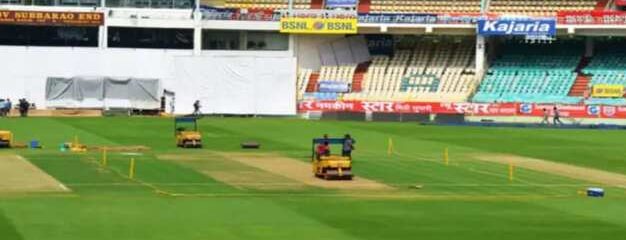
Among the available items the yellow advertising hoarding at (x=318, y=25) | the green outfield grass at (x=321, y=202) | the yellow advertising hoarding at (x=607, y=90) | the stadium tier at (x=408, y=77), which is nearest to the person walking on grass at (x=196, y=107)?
the stadium tier at (x=408, y=77)

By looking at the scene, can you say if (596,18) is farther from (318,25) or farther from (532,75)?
(318,25)

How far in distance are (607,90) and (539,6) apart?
1202 centimetres

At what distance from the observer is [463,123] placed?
8588cm

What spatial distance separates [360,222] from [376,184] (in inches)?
415

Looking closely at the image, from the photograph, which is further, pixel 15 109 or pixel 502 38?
pixel 502 38

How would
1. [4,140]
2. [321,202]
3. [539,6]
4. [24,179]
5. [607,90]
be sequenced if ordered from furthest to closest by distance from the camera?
[539,6] → [607,90] → [4,140] → [24,179] → [321,202]

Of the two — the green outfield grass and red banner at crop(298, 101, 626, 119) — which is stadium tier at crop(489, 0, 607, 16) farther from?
the green outfield grass

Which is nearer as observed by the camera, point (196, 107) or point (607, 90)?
point (196, 107)

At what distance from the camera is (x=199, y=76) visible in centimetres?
9012

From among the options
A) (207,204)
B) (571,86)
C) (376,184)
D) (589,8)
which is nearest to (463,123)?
(571,86)

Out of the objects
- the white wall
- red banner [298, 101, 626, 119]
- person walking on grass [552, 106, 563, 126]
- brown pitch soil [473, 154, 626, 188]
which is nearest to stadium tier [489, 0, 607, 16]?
red banner [298, 101, 626, 119]

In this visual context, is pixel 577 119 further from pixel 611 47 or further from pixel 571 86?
pixel 611 47

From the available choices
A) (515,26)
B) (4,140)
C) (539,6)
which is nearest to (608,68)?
(539,6)

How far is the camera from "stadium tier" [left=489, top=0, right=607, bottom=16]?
103 meters
